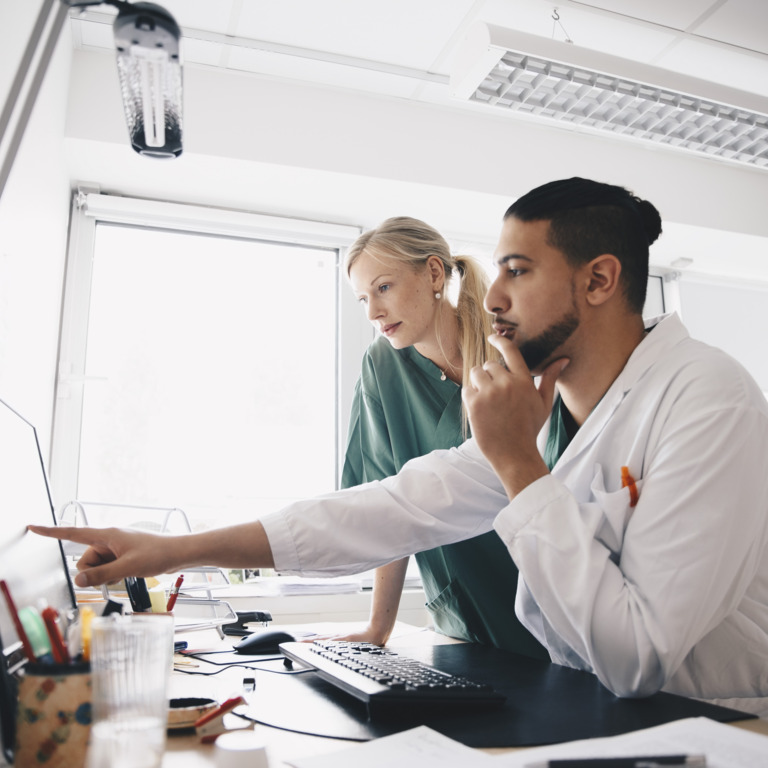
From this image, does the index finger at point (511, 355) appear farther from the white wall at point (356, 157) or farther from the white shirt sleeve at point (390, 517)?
the white wall at point (356, 157)

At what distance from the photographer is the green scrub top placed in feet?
4.51

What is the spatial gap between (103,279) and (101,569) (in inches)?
81.9

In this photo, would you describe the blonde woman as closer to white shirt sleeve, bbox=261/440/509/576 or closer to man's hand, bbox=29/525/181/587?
white shirt sleeve, bbox=261/440/509/576

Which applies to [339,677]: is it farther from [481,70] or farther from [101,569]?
[481,70]

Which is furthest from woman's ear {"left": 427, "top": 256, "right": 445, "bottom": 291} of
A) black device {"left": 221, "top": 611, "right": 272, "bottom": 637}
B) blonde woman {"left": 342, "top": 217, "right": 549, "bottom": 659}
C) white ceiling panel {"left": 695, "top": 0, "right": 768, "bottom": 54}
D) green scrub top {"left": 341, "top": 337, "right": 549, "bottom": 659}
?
white ceiling panel {"left": 695, "top": 0, "right": 768, "bottom": 54}

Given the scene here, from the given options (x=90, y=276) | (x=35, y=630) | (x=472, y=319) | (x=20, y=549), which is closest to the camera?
(x=35, y=630)

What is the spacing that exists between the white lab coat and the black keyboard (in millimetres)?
155

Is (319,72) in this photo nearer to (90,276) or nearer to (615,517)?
(90,276)

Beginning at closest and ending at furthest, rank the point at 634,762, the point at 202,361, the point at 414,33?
the point at 634,762
the point at 414,33
the point at 202,361

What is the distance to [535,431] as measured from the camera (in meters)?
0.98

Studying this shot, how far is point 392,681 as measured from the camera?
75 cm

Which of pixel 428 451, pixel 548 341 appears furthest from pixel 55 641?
pixel 428 451

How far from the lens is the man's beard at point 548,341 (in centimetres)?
112

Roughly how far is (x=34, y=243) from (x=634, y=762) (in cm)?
198
